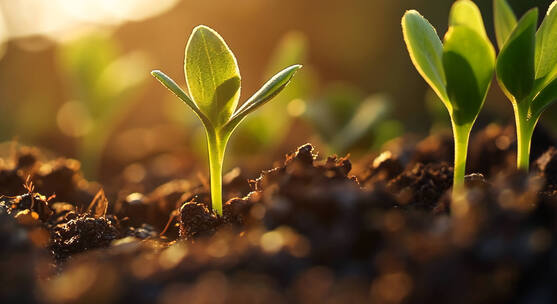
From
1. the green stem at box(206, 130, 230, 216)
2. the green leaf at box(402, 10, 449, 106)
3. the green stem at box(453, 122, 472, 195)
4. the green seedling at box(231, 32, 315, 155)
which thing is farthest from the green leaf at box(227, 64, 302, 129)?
the green seedling at box(231, 32, 315, 155)

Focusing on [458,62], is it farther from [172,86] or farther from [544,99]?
[172,86]

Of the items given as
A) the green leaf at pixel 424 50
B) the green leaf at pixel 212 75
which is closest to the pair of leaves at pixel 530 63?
the green leaf at pixel 424 50

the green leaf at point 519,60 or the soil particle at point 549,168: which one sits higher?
the green leaf at point 519,60

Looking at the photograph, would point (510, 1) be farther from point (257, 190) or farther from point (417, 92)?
point (257, 190)

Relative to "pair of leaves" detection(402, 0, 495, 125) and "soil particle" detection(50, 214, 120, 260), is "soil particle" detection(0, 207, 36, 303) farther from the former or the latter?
"pair of leaves" detection(402, 0, 495, 125)

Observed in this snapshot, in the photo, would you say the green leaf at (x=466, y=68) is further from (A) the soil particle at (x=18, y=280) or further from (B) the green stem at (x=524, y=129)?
(A) the soil particle at (x=18, y=280)

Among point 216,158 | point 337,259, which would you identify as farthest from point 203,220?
point 337,259
